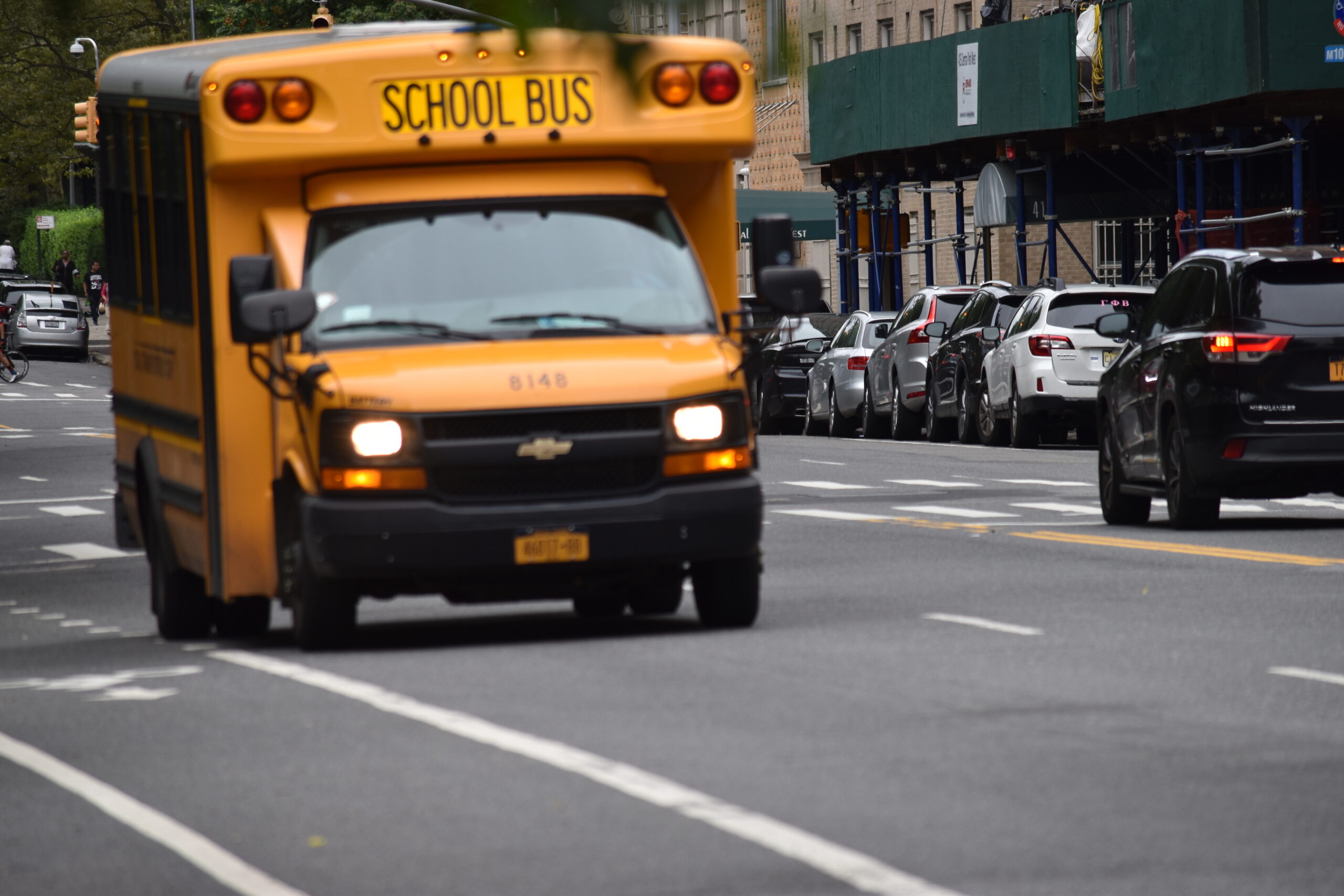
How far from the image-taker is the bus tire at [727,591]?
470 inches

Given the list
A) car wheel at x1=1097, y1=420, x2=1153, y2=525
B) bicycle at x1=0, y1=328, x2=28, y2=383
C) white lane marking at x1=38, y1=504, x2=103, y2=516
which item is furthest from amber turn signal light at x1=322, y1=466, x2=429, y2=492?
bicycle at x1=0, y1=328, x2=28, y2=383

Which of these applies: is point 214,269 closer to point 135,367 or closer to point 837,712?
point 135,367

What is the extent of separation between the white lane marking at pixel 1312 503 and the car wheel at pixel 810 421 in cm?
1708

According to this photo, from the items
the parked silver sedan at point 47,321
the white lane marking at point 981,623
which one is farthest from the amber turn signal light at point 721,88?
the parked silver sedan at point 47,321

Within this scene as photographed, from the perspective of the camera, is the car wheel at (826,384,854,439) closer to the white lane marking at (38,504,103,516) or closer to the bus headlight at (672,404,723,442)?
the white lane marking at (38,504,103,516)

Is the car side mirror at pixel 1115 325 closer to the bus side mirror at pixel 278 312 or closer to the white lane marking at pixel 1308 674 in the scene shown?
the white lane marking at pixel 1308 674

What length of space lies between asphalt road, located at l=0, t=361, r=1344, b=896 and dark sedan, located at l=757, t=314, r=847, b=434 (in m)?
23.1

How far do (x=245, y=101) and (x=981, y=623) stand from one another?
12.0 ft

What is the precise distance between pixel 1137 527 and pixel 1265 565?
3309 mm

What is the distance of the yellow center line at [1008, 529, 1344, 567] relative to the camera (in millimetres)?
15258

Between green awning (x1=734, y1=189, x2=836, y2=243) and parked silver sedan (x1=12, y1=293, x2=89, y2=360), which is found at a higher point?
green awning (x1=734, y1=189, x2=836, y2=243)

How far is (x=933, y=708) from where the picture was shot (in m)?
9.54

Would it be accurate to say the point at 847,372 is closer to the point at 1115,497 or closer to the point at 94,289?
the point at 1115,497

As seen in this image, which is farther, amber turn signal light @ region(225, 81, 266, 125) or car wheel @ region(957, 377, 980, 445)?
car wheel @ region(957, 377, 980, 445)
